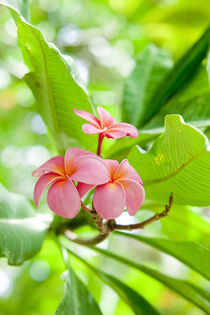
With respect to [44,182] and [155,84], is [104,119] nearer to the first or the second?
[44,182]

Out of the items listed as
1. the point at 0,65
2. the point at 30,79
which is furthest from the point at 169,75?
the point at 0,65

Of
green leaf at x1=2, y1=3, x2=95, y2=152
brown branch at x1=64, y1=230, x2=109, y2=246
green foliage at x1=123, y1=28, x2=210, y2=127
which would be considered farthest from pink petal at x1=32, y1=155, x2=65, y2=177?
green foliage at x1=123, y1=28, x2=210, y2=127

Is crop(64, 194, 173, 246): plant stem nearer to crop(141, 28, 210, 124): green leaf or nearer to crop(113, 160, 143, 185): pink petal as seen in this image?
crop(113, 160, 143, 185): pink petal

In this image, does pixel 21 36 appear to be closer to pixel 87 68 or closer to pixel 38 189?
pixel 38 189

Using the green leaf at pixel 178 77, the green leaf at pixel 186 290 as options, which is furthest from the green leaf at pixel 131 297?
the green leaf at pixel 178 77

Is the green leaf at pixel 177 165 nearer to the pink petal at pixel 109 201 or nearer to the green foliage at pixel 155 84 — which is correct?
the pink petal at pixel 109 201

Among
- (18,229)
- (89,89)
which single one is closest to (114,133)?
(18,229)
